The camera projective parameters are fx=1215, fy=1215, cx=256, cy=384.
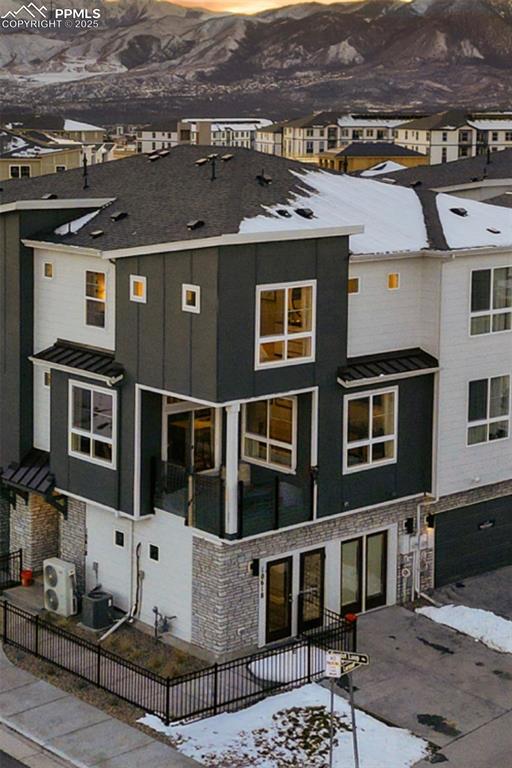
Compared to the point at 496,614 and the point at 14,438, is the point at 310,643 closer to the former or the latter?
the point at 496,614

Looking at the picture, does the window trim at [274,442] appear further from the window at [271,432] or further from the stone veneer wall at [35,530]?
the stone veneer wall at [35,530]

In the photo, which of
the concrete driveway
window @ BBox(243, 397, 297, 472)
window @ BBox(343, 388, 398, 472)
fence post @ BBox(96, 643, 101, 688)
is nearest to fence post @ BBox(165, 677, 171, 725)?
fence post @ BBox(96, 643, 101, 688)

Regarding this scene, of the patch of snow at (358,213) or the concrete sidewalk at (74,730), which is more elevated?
the patch of snow at (358,213)

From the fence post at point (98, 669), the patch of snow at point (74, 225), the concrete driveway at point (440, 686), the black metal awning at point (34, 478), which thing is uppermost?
the patch of snow at point (74, 225)

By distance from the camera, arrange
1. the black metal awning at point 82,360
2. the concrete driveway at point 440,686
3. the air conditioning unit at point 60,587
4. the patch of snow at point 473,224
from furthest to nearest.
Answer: the patch of snow at point 473,224 → the air conditioning unit at point 60,587 → the black metal awning at point 82,360 → the concrete driveway at point 440,686

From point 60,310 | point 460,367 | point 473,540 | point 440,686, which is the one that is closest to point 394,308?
point 460,367

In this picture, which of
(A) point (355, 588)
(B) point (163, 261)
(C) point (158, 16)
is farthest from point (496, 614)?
(C) point (158, 16)

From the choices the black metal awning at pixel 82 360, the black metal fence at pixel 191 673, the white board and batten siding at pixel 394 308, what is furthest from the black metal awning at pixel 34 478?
the white board and batten siding at pixel 394 308
